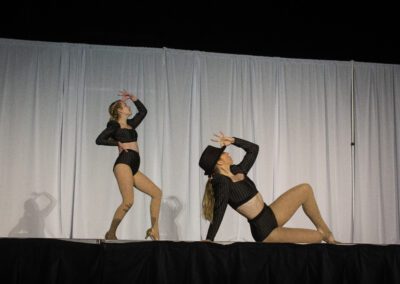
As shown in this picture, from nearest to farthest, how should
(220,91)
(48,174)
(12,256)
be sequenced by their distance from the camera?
(12,256) < (48,174) < (220,91)

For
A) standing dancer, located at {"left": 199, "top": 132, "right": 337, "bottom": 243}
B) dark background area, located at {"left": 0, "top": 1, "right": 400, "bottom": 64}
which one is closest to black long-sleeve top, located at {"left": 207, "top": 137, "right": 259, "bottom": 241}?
standing dancer, located at {"left": 199, "top": 132, "right": 337, "bottom": 243}

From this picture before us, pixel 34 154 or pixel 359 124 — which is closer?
pixel 34 154

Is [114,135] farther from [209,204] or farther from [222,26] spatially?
[222,26]

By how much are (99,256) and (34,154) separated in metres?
3.07

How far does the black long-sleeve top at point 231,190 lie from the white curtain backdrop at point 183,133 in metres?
2.05

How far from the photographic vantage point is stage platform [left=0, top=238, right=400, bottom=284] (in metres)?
3.66

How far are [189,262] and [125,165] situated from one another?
5.08ft

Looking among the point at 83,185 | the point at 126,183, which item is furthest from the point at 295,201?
the point at 83,185

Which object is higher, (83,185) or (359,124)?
(359,124)

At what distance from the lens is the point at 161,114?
6719mm

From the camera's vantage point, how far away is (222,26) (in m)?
6.19

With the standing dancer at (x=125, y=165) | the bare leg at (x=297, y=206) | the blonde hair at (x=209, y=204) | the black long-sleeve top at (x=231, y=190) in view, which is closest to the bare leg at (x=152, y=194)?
the standing dancer at (x=125, y=165)

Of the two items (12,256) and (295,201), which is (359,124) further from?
(12,256)

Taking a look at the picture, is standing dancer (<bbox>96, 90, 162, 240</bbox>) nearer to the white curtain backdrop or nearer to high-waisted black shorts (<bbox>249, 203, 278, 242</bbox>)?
high-waisted black shorts (<bbox>249, 203, 278, 242</bbox>)
